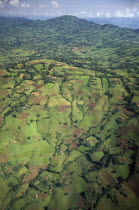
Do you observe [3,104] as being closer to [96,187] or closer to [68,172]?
[68,172]

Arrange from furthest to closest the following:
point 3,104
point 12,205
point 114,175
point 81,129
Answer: point 3,104 → point 81,129 → point 114,175 → point 12,205

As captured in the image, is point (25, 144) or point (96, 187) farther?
point (25, 144)

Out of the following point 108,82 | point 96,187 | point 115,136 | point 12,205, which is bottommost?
point 12,205

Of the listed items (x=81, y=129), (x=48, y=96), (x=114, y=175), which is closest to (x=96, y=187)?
(x=114, y=175)

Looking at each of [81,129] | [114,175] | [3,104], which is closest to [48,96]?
[3,104]

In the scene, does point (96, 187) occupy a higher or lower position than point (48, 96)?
lower

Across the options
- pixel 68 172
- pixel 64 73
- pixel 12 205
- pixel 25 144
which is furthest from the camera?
pixel 64 73

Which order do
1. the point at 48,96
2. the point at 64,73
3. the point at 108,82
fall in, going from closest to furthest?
the point at 48,96 < the point at 108,82 < the point at 64,73

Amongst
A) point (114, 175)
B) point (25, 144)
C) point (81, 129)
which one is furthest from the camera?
point (81, 129)

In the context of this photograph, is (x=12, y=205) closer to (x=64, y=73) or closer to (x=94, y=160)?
(x=94, y=160)
